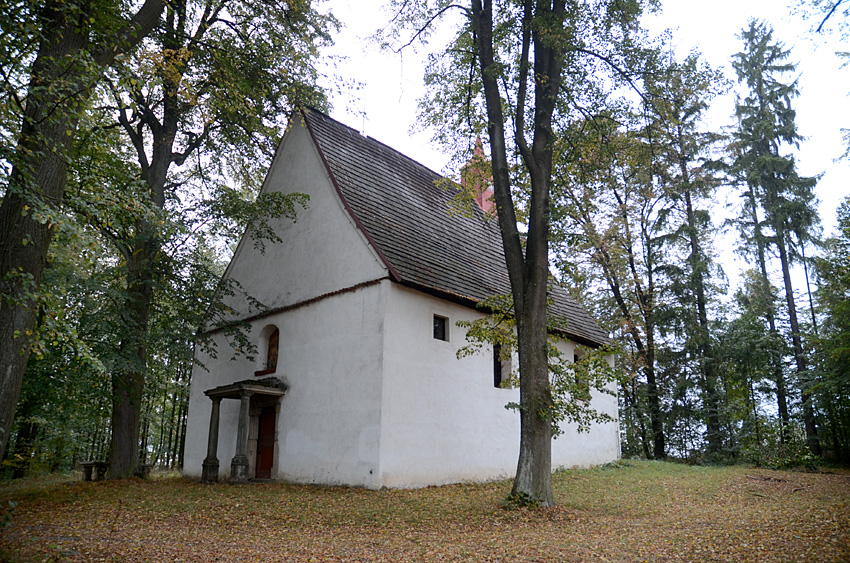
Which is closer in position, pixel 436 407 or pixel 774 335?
pixel 436 407

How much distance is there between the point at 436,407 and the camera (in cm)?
1265

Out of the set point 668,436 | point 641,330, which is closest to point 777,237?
point 641,330

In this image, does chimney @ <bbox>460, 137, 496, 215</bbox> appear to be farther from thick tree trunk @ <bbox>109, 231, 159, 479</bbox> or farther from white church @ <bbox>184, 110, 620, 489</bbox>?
thick tree trunk @ <bbox>109, 231, 159, 479</bbox>

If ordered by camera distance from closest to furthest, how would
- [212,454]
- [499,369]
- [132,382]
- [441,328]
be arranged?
[132,382] < [441,328] < [212,454] < [499,369]

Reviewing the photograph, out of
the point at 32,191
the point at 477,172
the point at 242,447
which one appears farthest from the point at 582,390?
the point at 32,191

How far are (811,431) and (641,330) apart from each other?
6859 mm

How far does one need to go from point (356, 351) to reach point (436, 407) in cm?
228

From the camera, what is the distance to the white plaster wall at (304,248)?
13133mm

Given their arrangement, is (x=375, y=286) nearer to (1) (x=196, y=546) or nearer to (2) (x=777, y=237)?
(1) (x=196, y=546)

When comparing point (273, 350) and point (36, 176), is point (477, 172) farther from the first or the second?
point (36, 176)

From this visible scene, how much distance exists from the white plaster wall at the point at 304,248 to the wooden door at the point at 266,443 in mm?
2935

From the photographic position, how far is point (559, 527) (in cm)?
768

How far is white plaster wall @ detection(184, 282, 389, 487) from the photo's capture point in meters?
11.6

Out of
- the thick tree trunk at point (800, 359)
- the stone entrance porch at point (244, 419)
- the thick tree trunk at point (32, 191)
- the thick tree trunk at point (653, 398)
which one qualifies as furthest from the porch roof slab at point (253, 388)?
the thick tree trunk at point (800, 359)
